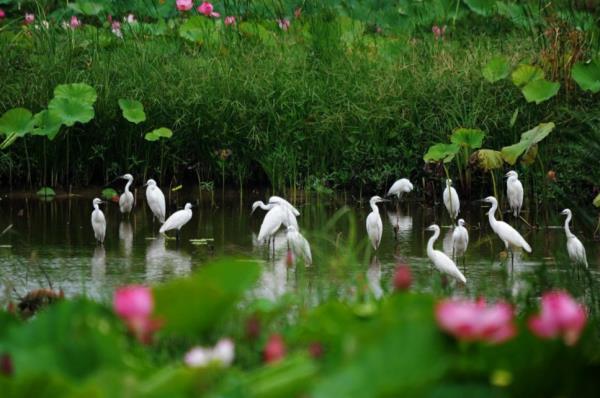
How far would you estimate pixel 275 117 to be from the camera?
398 inches

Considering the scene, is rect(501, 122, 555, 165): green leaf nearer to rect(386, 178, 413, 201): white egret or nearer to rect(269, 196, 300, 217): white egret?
rect(386, 178, 413, 201): white egret

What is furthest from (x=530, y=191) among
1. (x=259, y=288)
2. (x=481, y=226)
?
(x=259, y=288)

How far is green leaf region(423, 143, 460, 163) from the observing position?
919 cm

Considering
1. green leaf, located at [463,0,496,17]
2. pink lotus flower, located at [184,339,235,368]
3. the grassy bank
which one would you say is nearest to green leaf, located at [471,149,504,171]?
the grassy bank

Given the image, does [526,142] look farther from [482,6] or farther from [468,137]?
[482,6]

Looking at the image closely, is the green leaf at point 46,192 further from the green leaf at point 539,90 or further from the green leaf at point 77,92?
the green leaf at point 539,90

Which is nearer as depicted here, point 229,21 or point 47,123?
point 47,123

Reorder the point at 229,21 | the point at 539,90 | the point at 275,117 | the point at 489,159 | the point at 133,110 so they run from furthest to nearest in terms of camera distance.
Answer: the point at 229,21 < the point at 275,117 < the point at 133,110 < the point at 539,90 < the point at 489,159

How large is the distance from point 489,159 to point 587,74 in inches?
38.3

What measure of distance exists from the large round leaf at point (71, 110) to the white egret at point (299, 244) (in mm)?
2717

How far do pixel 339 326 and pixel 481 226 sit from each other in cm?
611

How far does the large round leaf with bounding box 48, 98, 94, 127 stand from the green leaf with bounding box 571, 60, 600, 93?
11.2ft

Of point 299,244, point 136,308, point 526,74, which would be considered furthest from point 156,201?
point 136,308

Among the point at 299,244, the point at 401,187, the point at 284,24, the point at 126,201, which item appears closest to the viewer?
the point at 299,244
